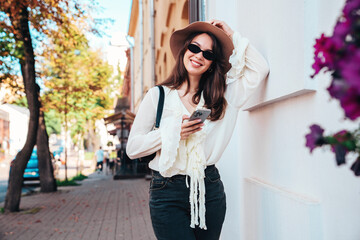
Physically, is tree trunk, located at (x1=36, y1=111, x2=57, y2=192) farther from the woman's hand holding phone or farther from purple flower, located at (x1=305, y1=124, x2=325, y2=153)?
purple flower, located at (x1=305, y1=124, x2=325, y2=153)

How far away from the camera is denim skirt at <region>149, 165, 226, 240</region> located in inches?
88.9

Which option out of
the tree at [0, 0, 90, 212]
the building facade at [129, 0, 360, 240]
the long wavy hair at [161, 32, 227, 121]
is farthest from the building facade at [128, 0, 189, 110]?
the long wavy hair at [161, 32, 227, 121]

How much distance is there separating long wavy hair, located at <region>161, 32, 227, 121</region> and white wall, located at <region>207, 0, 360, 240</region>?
13.0 inches

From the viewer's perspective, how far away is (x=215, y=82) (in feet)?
8.31

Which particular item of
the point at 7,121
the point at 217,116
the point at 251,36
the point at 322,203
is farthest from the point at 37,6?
the point at 7,121

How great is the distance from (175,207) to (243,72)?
0.95 m

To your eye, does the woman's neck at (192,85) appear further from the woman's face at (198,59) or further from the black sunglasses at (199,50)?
the black sunglasses at (199,50)

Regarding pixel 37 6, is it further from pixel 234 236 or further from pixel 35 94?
pixel 234 236

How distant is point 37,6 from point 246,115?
750 cm

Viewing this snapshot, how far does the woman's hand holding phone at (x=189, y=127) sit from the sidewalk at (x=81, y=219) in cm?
432

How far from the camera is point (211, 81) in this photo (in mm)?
2564

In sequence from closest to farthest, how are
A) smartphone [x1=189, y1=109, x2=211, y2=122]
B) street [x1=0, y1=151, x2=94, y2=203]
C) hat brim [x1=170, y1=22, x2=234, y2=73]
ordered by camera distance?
smartphone [x1=189, y1=109, x2=211, y2=122] < hat brim [x1=170, y1=22, x2=234, y2=73] < street [x1=0, y1=151, x2=94, y2=203]

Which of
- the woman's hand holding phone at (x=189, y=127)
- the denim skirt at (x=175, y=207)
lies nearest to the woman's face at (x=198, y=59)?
the woman's hand holding phone at (x=189, y=127)

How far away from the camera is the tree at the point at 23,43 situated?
878cm
